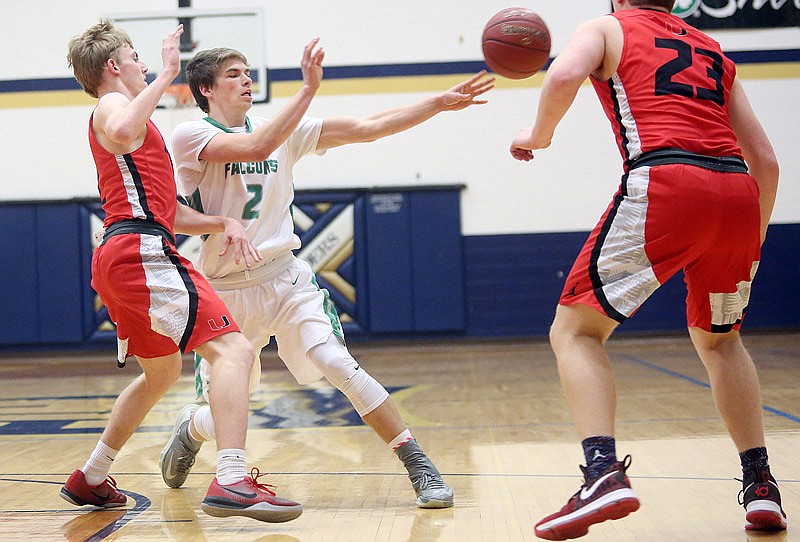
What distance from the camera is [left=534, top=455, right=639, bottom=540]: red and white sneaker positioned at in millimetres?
2199

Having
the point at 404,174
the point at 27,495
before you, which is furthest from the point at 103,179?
the point at 404,174

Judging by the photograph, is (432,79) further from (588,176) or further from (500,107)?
(588,176)

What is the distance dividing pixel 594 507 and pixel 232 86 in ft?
6.87

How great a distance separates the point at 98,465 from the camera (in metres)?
3.13

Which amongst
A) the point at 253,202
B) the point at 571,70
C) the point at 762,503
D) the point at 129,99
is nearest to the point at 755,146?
the point at 571,70

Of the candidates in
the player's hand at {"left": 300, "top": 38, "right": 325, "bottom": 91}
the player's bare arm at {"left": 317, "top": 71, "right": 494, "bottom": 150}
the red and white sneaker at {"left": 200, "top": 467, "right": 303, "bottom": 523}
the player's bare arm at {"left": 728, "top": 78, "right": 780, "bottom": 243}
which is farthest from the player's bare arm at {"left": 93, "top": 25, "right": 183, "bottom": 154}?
the player's bare arm at {"left": 728, "top": 78, "right": 780, "bottom": 243}

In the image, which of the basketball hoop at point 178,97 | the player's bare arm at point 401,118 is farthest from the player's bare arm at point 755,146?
the basketball hoop at point 178,97

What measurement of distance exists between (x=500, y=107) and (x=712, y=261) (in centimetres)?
789

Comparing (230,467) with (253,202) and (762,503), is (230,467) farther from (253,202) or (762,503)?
(762,503)

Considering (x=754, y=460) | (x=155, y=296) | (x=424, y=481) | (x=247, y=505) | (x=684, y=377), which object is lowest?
(x=684, y=377)

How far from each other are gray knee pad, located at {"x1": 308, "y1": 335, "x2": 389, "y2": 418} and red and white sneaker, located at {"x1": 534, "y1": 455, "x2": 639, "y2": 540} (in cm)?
102

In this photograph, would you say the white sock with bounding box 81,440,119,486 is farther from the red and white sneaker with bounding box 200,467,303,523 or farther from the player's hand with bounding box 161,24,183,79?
the player's hand with bounding box 161,24,183,79

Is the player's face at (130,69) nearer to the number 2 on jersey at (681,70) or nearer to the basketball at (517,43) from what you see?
the basketball at (517,43)

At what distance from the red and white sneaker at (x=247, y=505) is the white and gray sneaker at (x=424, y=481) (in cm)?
54
